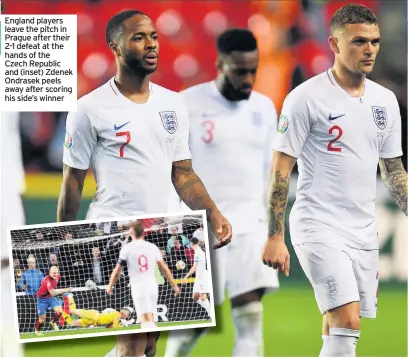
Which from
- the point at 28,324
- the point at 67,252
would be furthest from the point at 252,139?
the point at 28,324

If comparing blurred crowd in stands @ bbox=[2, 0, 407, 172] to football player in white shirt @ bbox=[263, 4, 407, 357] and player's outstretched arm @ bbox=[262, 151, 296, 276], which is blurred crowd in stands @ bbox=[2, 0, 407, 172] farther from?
player's outstretched arm @ bbox=[262, 151, 296, 276]

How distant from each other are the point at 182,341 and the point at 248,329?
1.23ft

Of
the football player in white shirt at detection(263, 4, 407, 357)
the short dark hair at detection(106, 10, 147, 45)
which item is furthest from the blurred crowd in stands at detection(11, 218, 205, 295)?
Answer: the short dark hair at detection(106, 10, 147, 45)

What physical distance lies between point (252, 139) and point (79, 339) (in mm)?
1423

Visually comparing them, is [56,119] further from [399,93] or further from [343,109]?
[399,93]

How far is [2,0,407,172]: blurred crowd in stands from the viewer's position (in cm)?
477

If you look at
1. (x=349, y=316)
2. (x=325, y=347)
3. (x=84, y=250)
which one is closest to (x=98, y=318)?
(x=84, y=250)

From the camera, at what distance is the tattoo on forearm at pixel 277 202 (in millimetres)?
4480

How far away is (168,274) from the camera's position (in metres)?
4.58


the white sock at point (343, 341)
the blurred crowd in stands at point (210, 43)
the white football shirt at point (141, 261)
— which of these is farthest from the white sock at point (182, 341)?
the blurred crowd in stands at point (210, 43)

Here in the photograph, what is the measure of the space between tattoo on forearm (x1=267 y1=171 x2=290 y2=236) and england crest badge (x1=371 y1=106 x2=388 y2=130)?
0.56 meters

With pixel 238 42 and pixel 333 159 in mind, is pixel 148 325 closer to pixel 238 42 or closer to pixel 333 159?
pixel 333 159

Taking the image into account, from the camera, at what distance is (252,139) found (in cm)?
487

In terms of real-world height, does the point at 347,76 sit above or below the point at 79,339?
above
